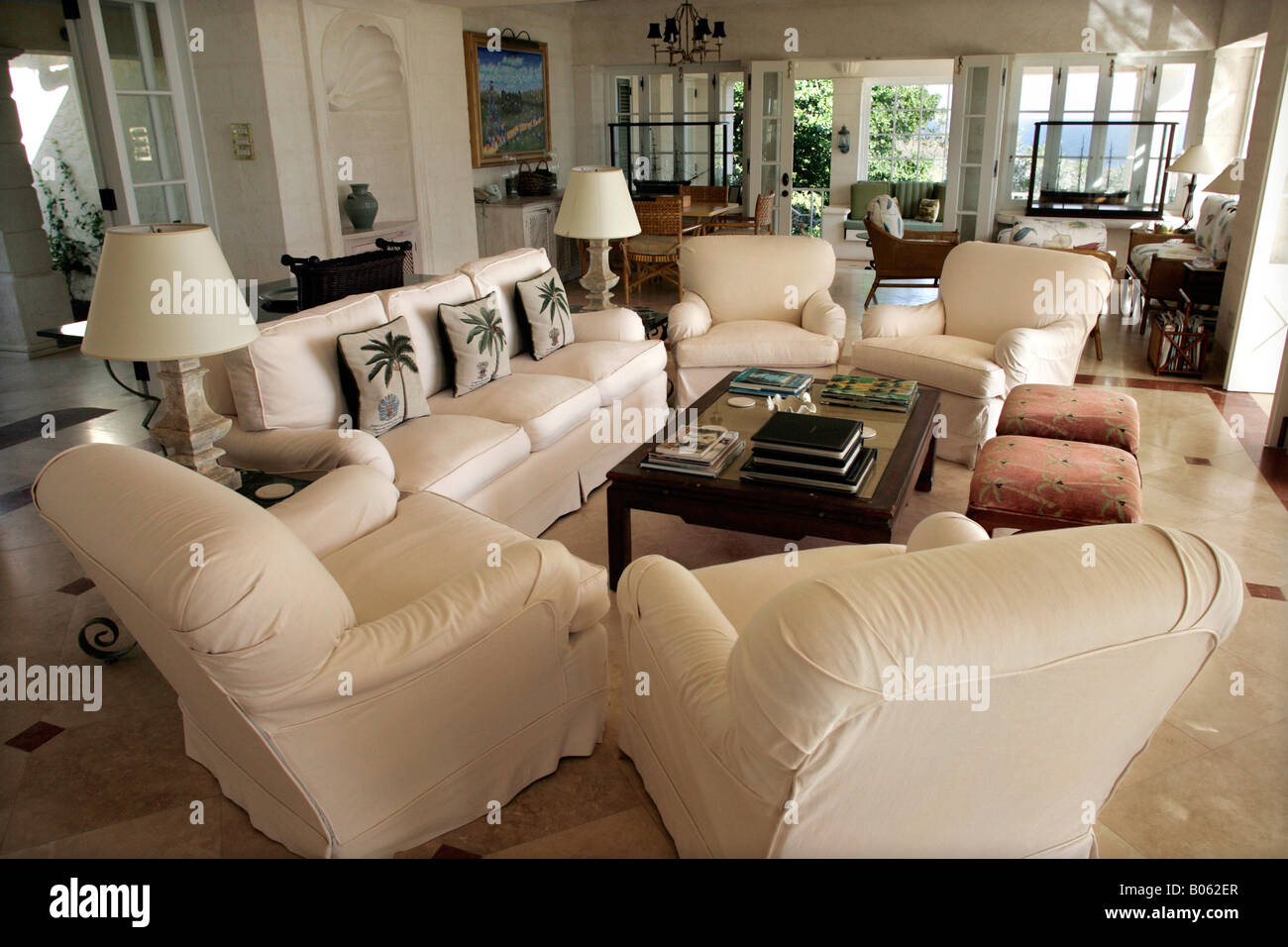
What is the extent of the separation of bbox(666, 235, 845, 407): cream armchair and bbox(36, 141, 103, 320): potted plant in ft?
15.9

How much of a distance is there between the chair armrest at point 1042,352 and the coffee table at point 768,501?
3.79 feet

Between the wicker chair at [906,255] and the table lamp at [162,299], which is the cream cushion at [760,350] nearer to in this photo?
the table lamp at [162,299]

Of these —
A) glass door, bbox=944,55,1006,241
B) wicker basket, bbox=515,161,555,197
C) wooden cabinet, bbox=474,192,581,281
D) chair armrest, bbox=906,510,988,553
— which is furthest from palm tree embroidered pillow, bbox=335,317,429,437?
glass door, bbox=944,55,1006,241

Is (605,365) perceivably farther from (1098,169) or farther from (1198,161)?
(1098,169)

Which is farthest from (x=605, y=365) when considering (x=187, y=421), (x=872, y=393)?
(x=187, y=421)

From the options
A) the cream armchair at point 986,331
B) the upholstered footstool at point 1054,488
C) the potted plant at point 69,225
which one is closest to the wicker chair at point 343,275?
the cream armchair at point 986,331

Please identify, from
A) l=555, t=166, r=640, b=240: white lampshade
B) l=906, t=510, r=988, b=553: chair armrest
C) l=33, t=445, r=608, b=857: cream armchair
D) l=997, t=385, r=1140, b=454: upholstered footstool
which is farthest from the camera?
l=555, t=166, r=640, b=240: white lampshade

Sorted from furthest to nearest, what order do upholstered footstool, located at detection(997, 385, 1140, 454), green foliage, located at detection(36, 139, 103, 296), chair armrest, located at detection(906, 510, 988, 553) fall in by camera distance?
green foliage, located at detection(36, 139, 103, 296) < upholstered footstool, located at detection(997, 385, 1140, 454) < chair armrest, located at detection(906, 510, 988, 553)

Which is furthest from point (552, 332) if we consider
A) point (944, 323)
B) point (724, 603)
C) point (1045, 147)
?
point (1045, 147)

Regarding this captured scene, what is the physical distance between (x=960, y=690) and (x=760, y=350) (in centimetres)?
360

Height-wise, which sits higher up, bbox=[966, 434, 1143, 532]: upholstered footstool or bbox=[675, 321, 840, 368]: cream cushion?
bbox=[675, 321, 840, 368]: cream cushion

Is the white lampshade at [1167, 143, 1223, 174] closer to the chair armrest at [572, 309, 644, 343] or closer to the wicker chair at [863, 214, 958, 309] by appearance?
the wicker chair at [863, 214, 958, 309]

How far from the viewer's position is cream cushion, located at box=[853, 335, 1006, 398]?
4191mm

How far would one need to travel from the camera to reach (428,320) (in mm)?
3760
